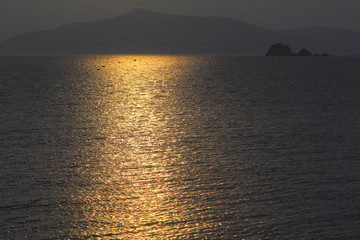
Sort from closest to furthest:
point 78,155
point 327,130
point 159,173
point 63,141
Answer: point 159,173, point 78,155, point 63,141, point 327,130

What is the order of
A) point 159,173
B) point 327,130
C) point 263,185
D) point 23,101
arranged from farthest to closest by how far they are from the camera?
1. point 23,101
2. point 327,130
3. point 159,173
4. point 263,185

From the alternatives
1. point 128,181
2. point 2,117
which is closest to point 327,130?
point 128,181

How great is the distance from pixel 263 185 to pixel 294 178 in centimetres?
296

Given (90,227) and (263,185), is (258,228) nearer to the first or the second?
(263,185)

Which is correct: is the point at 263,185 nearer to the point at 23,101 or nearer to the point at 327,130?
the point at 327,130

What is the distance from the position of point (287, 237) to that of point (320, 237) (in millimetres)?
1630

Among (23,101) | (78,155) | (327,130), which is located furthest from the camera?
(23,101)

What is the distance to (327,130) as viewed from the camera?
46.1m

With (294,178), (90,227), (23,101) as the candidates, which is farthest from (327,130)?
(23,101)

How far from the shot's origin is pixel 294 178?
2847 cm

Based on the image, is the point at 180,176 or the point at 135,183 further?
the point at 180,176

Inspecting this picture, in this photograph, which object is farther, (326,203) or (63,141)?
(63,141)

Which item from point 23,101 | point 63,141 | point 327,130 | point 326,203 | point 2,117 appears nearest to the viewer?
point 326,203

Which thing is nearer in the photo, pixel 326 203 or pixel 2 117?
pixel 326 203
